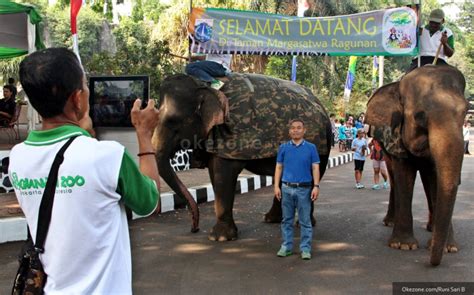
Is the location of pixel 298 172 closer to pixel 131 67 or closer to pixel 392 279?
pixel 392 279

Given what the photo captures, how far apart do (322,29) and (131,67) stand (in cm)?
780

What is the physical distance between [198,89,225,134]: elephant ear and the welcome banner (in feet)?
7.97

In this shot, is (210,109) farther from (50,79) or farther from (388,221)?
(50,79)

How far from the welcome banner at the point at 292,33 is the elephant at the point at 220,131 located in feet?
7.12

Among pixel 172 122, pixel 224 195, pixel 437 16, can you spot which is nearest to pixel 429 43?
pixel 437 16

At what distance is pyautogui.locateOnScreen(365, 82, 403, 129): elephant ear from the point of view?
19.7ft

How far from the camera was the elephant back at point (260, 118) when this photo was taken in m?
6.27

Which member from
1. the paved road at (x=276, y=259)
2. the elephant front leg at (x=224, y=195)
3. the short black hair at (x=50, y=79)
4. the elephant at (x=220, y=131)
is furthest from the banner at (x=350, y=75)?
the short black hair at (x=50, y=79)

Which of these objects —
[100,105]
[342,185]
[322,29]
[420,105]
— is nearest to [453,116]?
[420,105]

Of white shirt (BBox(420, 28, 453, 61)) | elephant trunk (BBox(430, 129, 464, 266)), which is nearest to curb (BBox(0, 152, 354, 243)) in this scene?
elephant trunk (BBox(430, 129, 464, 266))

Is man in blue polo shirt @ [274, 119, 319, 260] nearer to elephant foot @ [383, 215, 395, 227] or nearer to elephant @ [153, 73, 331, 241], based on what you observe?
elephant @ [153, 73, 331, 241]

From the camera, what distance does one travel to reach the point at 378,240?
623cm

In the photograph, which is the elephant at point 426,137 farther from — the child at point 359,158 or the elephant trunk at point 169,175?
the child at point 359,158

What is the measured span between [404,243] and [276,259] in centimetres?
146
